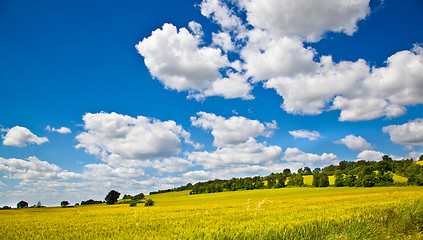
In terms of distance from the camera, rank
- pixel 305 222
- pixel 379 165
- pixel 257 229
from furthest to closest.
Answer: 1. pixel 379 165
2. pixel 305 222
3. pixel 257 229

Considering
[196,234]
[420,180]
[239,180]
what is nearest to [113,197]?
[239,180]

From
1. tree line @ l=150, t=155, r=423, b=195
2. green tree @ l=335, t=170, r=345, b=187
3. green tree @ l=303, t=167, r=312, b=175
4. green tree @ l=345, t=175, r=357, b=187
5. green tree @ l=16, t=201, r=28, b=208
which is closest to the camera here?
tree line @ l=150, t=155, r=423, b=195

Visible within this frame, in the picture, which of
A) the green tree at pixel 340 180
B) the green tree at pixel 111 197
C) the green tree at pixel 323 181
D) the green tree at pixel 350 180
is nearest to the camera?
the green tree at pixel 350 180

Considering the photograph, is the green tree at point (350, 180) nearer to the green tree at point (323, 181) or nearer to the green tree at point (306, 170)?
the green tree at point (323, 181)

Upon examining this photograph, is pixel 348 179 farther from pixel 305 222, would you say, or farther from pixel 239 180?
pixel 305 222

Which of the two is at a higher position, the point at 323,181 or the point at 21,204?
the point at 21,204

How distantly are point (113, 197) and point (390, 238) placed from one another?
92641 millimetres

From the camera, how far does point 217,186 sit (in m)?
124

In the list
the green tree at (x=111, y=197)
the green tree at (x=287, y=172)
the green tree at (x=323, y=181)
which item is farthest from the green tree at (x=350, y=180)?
the green tree at (x=111, y=197)

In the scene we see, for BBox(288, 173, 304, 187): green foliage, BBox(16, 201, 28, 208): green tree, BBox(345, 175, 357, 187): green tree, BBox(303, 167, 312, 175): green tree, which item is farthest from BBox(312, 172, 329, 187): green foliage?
BBox(16, 201, 28, 208): green tree

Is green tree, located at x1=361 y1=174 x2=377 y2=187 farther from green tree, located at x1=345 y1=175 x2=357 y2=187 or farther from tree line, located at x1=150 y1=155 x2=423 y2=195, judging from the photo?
green tree, located at x1=345 y1=175 x2=357 y2=187

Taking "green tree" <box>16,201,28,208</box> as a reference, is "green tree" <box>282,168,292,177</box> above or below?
below

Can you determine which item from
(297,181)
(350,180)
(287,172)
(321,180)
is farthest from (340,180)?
(287,172)

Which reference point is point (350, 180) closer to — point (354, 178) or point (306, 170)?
point (354, 178)
